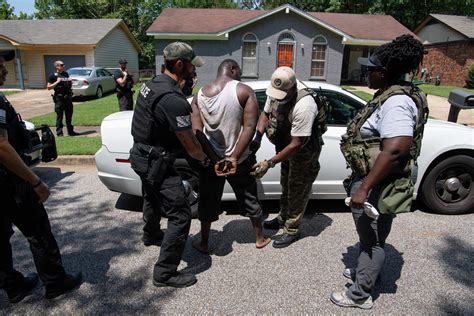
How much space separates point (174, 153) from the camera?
2.81 metres

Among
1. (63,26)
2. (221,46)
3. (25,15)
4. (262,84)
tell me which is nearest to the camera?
(262,84)

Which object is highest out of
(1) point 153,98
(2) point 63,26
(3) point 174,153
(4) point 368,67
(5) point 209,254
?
(2) point 63,26

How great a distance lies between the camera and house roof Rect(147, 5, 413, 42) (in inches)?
770

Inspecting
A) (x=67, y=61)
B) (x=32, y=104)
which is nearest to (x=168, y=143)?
(x=32, y=104)

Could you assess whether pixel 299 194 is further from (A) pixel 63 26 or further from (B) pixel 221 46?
(A) pixel 63 26

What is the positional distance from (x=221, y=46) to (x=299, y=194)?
17692 mm

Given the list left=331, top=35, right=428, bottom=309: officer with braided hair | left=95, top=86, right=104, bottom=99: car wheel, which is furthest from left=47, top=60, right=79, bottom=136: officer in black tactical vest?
left=95, top=86, right=104, bottom=99: car wheel

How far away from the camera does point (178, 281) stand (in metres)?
2.93

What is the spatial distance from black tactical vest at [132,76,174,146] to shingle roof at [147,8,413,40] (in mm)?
17842

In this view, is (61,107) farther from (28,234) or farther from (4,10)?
(4,10)

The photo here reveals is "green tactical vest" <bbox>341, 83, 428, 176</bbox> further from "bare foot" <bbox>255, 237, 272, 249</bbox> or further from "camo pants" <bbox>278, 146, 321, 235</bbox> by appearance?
"bare foot" <bbox>255, 237, 272, 249</bbox>

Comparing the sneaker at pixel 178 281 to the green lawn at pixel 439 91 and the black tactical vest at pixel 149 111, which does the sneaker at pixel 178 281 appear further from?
→ the green lawn at pixel 439 91

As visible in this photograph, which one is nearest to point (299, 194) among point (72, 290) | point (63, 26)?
point (72, 290)

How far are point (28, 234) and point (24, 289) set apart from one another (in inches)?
20.1
